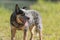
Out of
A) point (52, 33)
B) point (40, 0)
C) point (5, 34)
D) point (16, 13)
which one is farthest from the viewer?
point (40, 0)

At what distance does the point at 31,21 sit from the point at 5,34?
1.78m

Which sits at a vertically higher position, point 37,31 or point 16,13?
point 16,13

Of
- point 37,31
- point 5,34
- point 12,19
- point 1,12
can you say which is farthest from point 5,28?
point 1,12

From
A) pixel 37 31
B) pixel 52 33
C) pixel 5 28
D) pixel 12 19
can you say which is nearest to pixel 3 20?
pixel 5 28

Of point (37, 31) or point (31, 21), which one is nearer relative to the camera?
point (31, 21)

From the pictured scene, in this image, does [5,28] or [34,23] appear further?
[5,28]

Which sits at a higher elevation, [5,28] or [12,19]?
[12,19]

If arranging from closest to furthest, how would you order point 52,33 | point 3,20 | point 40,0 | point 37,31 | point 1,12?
point 37,31 < point 52,33 < point 3,20 < point 1,12 < point 40,0

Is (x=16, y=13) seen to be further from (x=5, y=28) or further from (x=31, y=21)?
(x=5, y=28)

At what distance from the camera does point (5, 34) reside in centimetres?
1092


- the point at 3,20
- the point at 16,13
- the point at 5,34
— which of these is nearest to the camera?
the point at 16,13

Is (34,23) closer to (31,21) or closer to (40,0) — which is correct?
(31,21)

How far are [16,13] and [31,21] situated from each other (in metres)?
0.96

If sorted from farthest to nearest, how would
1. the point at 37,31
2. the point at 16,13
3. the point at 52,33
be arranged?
the point at 52,33 → the point at 37,31 → the point at 16,13
